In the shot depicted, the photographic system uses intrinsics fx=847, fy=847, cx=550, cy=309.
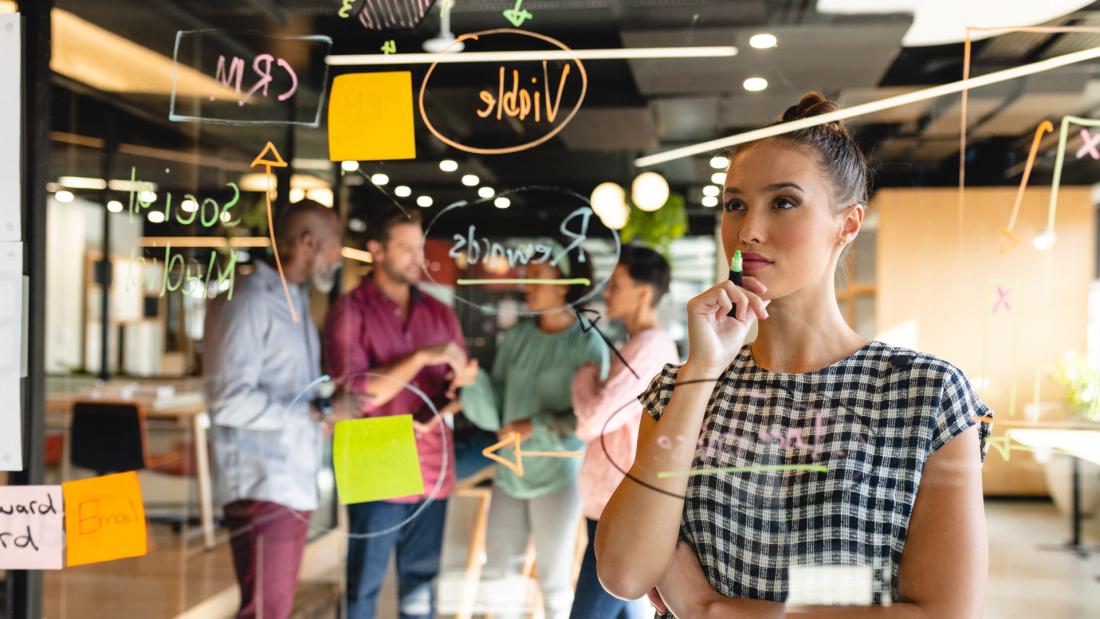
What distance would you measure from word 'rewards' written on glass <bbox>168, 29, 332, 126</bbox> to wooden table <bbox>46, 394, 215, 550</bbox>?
787mm

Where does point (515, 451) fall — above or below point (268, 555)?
above

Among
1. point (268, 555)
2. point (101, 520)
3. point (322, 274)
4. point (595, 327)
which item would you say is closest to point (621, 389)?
point (595, 327)

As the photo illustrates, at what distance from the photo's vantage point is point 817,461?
1295 millimetres

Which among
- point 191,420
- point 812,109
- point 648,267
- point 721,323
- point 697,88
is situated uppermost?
point 697,88

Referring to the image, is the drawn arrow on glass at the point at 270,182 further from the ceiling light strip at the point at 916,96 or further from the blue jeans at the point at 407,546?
the ceiling light strip at the point at 916,96

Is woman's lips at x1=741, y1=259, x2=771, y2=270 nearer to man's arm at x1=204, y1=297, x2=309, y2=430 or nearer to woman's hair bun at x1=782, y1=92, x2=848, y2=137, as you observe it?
woman's hair bun at x1=782, y1=92, x2=848, y2=137

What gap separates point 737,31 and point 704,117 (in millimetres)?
189

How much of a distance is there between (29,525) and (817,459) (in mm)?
1646

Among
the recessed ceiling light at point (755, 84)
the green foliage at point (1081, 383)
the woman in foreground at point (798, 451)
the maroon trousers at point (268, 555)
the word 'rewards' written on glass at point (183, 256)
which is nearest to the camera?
the woman in foreground at point (798, 451)

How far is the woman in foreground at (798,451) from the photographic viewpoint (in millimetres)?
1150

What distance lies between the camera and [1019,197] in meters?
1.56

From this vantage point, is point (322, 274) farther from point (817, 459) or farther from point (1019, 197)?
point (1019, 197)

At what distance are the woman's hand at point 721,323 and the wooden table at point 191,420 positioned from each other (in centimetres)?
144

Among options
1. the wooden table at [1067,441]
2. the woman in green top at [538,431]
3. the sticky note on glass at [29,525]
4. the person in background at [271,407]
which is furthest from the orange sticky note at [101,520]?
the wooden table at [1067,441]
